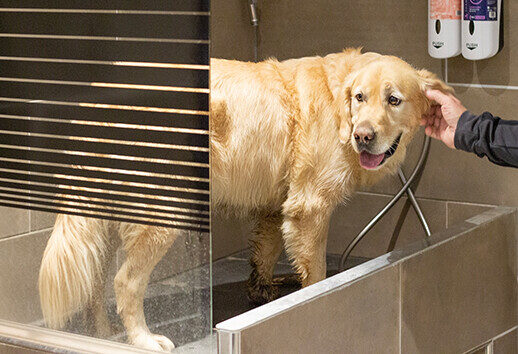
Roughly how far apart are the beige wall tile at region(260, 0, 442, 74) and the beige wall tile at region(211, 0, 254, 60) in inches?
2.9

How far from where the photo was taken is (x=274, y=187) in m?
2.86

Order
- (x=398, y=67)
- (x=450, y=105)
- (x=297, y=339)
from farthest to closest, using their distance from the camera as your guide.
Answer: (x=398, y=67), (x=450, y=105), (x=297, y=339)

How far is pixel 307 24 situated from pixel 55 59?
1.82 metres

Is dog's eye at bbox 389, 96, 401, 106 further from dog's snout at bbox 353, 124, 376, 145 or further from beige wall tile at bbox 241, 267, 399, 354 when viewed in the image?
beige wall tile at bbox 241, 267, 399, 354

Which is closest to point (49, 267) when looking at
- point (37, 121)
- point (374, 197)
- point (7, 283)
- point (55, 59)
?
point (7, 283)

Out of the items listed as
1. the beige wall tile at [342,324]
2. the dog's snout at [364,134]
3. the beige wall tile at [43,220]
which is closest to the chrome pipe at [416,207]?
the dog's snout at [364,134]

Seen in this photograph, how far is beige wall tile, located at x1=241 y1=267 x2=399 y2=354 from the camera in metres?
2.04

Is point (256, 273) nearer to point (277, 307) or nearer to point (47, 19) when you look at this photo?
point (277, 307)

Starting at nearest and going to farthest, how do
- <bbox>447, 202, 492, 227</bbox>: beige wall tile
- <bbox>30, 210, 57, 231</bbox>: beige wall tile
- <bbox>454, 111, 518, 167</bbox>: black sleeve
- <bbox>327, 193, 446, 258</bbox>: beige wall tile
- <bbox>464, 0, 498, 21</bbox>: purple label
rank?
<bbox>30, 210, 57, 231</bbox>: beige wall tile
<bbox>454, 111, 518, 167</bbox>: black sleeve
<bbox>464, 0, 498, 21</bbox>: purple label
<bbox>447, 202, 492, 227</bbox>: beige wall tile
<bbox>327, 193, 446, 258</bbox>: beige wall tile

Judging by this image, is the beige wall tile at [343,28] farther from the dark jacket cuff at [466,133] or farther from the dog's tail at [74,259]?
the dog's tail at [74,259]

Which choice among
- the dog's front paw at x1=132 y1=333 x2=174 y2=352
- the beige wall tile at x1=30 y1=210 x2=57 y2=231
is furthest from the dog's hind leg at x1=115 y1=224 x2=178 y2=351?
the beige wall tile at x1=30 y1=210 x2=57 y2=231

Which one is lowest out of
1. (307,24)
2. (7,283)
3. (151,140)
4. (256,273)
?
(256,273)

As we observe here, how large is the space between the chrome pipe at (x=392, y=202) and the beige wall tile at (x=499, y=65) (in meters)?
0.28

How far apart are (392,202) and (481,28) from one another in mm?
748
